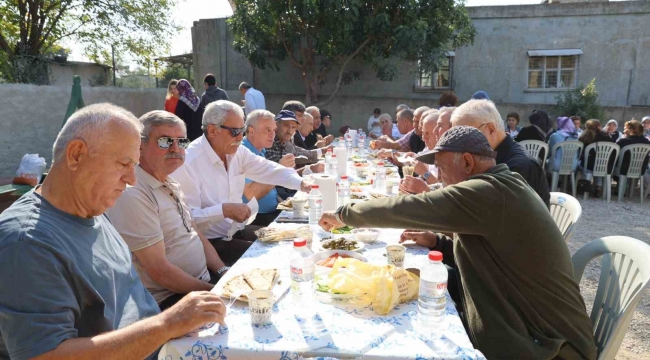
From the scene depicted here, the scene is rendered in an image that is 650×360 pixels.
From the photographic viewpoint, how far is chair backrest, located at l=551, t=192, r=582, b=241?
283 centimetres

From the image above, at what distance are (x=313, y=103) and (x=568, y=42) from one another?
9245 mm

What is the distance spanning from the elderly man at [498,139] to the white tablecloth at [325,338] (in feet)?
4.56

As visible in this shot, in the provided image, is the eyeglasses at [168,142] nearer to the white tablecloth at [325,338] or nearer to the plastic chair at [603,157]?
Answer: the white tablecloth at [325,338]

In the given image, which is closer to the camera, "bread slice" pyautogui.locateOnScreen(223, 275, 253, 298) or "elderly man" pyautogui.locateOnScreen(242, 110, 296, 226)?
"bread slice" pyautogui.locateOnScreen(223, 275, 253, 298)

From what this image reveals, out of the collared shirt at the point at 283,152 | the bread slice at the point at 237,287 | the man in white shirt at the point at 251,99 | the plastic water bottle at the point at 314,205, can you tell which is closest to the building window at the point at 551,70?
the man in white shirt at the point at 251,99

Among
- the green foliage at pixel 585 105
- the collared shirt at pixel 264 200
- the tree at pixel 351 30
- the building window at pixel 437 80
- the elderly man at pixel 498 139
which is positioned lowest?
the collared shirt at pixel 264 200

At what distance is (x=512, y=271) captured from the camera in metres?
1.77

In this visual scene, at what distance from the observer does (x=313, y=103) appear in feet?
49.0

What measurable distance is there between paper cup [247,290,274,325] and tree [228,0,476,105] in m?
11.4

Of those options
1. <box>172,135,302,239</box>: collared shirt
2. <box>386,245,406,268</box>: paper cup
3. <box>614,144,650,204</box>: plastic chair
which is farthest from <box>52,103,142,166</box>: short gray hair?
<box>614,144,650,204</box>: plastic chair

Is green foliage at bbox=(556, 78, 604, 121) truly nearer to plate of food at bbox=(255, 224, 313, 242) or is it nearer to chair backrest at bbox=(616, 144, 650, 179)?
chair backrest at bbox=(616, 144, 650, 179)

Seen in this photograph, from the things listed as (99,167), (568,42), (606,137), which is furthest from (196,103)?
(568,42)

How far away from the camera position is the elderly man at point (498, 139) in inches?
109

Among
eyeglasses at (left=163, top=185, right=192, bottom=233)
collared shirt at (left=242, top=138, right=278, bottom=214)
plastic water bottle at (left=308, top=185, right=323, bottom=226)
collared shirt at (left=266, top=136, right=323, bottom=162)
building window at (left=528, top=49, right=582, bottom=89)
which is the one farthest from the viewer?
building window at (left=528, top=49, right=582, bottom=89)
